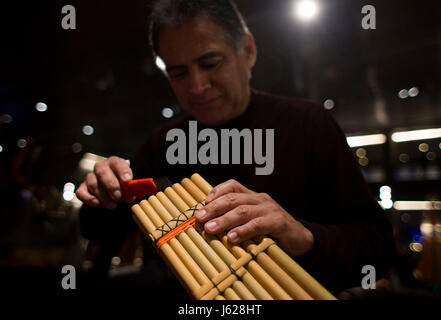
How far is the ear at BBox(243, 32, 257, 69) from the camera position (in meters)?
1.15

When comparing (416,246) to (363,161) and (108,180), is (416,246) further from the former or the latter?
(108,180)

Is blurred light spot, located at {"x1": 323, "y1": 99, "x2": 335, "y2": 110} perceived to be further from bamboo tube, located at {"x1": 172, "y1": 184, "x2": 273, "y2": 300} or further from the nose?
bamboo tube, located at {"x1": 172, "y1": 184, "x2": 273, "y2": 300}

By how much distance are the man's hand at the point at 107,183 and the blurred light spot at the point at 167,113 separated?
0.37m

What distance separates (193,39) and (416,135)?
1.03m

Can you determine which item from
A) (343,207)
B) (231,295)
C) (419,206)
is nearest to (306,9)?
(343,207)

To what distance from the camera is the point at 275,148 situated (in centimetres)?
108

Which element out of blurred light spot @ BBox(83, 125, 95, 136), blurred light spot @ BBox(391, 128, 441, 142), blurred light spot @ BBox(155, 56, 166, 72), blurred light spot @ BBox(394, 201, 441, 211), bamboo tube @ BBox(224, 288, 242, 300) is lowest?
blurred light spot @ BBox(394, 201, 441, 211)

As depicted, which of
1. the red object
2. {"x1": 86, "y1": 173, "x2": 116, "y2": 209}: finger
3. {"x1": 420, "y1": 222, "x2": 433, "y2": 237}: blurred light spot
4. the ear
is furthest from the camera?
{"x1": 420, "y1": 222, "x2": 433, "y2": 237}: blurred light spot

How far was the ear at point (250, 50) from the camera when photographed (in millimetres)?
1152

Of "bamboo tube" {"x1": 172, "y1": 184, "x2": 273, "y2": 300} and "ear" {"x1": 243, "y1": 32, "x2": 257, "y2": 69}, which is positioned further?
"ear" {"x1": 243, "y1": 32, "x2": 257, "y2": 69}

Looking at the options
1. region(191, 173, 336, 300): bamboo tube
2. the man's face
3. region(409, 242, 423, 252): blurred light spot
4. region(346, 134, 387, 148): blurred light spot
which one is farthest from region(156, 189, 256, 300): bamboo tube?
region(409, 242, 423, 252): blurred light spot

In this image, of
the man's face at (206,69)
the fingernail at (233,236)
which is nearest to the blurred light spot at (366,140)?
the man's face at (206,69)

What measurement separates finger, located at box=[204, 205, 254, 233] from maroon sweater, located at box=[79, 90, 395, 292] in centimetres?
28
